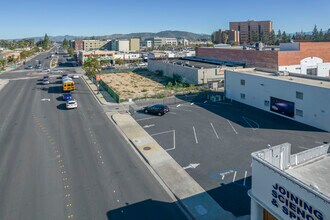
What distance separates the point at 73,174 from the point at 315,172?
1694 cm

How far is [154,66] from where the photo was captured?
89.3 meters

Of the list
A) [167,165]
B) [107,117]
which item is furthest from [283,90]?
[107,117]

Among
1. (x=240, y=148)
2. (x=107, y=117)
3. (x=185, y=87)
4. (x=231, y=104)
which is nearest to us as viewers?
(x=240, y=148)

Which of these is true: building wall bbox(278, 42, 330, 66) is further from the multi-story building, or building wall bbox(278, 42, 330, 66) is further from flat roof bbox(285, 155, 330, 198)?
flat roof bbox(285, 155, 330, 198)

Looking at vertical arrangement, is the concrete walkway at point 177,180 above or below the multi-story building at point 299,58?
below

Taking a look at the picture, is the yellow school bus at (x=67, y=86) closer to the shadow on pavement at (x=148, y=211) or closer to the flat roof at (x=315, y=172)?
the shadow on pavement at (x=148, y=211)

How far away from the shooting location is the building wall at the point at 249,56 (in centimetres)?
5416

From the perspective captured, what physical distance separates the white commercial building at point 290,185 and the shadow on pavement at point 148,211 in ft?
16.8

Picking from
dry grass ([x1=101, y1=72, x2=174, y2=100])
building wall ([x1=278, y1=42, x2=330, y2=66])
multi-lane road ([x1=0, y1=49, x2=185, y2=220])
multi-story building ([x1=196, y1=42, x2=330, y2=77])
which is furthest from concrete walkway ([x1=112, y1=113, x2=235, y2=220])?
building wall ([x1=278, y1=42, x2=330, y2=66])

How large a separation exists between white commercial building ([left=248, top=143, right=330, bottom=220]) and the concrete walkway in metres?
3.68

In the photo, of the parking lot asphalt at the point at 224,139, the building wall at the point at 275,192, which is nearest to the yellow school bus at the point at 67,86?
the parking lot asphalt at the point at 224,139

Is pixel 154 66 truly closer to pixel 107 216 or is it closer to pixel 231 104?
pixel 231 104

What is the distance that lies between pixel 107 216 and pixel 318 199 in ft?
38.0

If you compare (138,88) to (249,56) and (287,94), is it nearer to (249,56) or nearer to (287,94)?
(249,56)
